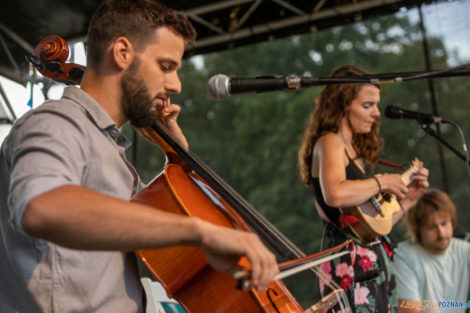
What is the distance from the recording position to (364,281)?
207 cm

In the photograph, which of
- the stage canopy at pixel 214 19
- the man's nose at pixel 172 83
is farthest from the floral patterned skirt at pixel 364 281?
the stage canopy at pixel 214 19

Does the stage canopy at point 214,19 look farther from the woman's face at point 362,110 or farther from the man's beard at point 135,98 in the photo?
the man's beard at point 135,98

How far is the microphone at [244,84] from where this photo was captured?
4.52 ft

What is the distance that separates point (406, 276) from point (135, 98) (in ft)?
6.84

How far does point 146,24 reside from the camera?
1.30m

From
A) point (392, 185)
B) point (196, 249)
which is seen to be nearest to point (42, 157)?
point (196, 249)

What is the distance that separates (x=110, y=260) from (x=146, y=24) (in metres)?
0.63

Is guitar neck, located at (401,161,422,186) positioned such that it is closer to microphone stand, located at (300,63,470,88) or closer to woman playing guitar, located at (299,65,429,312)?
woman playing guitar, located at (299,65,429,312)

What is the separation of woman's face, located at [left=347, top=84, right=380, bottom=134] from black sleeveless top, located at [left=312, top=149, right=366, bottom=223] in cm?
19

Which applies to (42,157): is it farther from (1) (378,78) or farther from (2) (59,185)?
(1) (378,78)

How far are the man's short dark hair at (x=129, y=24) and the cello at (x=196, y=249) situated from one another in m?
0.25

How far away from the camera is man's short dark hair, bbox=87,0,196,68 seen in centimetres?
128

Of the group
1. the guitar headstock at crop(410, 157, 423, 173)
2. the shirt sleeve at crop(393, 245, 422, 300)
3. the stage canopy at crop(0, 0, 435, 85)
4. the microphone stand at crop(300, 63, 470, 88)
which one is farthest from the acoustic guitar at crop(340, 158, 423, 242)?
the stage canopy at crop(0, 0, 435, 85)

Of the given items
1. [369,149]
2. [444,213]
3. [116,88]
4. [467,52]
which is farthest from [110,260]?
[467,52]
